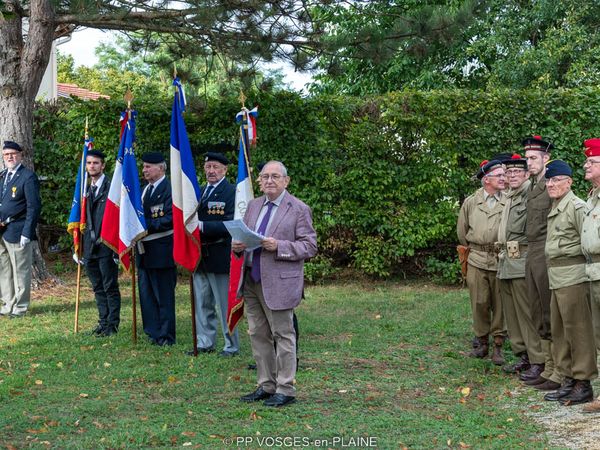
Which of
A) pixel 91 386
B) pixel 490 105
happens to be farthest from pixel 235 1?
pixel 91 386

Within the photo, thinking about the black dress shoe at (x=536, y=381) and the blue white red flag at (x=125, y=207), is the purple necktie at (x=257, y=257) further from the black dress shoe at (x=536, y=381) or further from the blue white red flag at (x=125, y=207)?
the black dress shoe at (x=536, y=381)

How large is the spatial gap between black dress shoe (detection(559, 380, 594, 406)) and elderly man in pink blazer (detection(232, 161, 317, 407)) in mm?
2279

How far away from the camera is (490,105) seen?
46.2 feet

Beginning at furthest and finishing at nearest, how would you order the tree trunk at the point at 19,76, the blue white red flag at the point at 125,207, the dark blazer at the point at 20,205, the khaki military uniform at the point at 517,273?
the tree trunk at the point at 19,76
the dark blazer at the point at 20,205
the blue white red flag at the point at 125,207
the khaki military uniform at the point at 517,273

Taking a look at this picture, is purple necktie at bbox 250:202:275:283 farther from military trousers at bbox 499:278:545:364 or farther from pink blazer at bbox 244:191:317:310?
military trousers at bbox 499:278:545:364

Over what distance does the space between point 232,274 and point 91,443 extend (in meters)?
1.96

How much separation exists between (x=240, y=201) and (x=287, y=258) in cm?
179

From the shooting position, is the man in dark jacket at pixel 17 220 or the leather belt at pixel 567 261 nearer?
the leather belt at pixel 567 261

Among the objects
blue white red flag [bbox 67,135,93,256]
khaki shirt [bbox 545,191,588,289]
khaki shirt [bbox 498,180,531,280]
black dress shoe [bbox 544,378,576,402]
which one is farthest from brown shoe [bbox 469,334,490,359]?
blue white red flag [bbox 67,135,93,256]

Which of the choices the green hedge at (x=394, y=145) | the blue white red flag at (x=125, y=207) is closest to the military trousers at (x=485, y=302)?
the blue white red flag at (x=125, y=207)

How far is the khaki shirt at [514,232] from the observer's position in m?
8.23

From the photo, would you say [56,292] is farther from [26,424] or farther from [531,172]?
[531,172]

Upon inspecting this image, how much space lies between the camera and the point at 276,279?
6.96 m

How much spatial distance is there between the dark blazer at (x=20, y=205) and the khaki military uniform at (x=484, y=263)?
5615 millimetres
